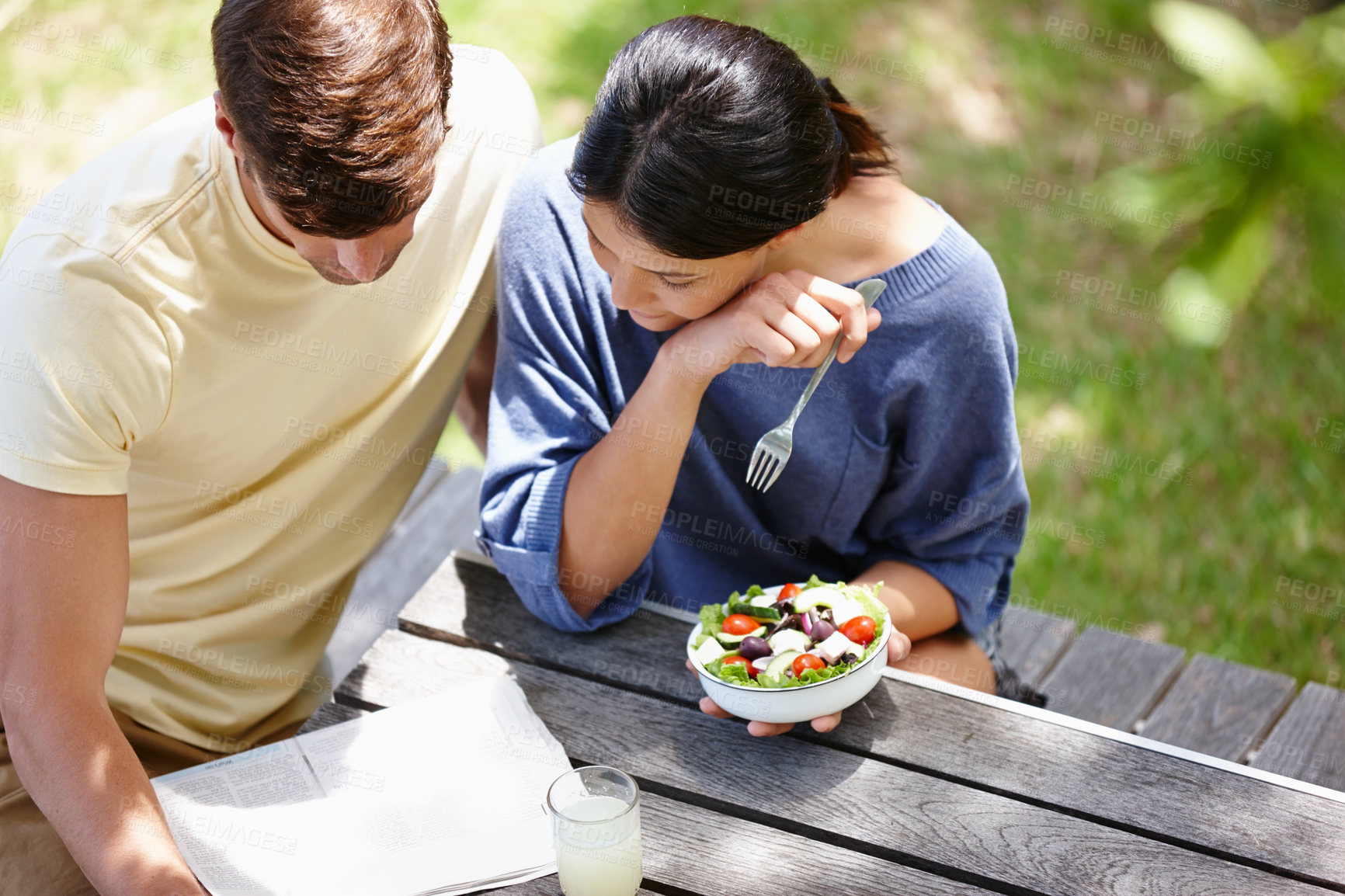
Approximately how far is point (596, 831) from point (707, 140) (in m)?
0.83

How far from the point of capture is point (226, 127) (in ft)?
4.81

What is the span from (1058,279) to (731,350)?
2.63 metres

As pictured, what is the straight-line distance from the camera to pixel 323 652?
79.7 inches

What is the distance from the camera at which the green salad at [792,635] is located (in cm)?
146

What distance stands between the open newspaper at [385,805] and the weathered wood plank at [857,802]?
6cm

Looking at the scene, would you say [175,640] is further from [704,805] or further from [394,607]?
[704,805]

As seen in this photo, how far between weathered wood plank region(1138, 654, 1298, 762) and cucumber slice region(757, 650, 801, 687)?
99 cm

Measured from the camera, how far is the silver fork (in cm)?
166
